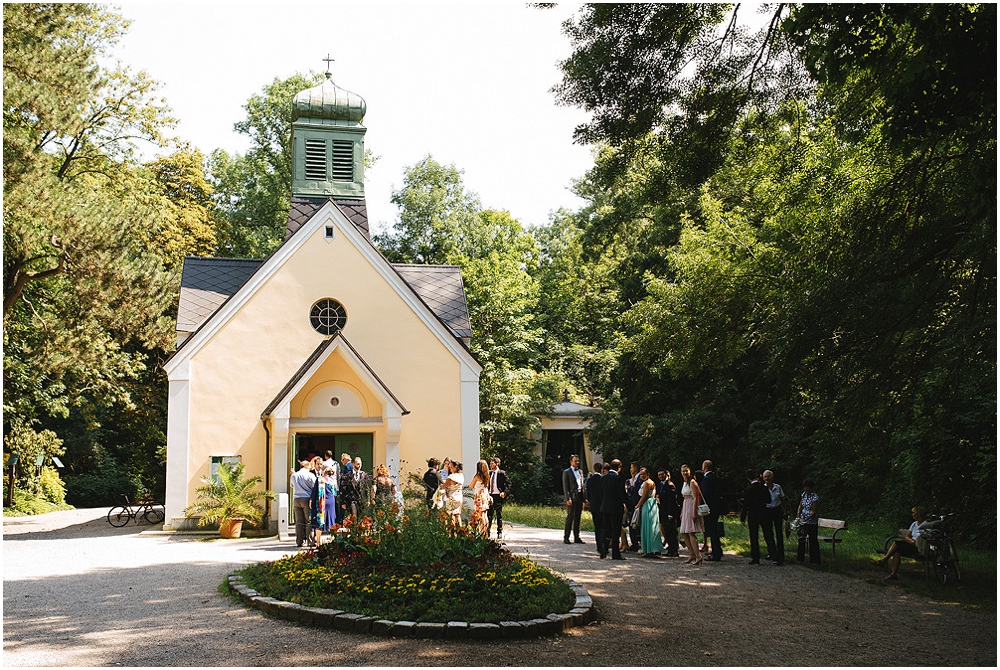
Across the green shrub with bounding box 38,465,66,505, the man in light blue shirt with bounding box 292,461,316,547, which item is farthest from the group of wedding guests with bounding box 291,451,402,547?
the green shrub with bounding box 38,465,66,505

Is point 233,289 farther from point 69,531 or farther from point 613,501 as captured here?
point 613,501

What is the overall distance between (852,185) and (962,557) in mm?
7838

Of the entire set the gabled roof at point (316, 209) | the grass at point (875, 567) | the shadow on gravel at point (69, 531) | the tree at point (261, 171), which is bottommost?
the grass at point (875, 567)

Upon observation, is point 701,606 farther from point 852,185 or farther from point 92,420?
point 92,420

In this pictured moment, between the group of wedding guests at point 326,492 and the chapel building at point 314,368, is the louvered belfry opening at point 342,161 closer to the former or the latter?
the chapel building at point 314,368

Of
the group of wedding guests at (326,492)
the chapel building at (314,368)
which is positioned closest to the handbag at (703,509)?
the group of wedding guests at (326,492)

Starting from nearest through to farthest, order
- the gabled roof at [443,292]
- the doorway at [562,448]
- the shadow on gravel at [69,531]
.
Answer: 1. the shadow on gravel at [69,531]
2. the gabled roof at [443,292]
3. the doorway at [562,448]

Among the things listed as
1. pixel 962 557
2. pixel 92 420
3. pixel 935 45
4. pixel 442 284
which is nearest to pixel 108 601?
pixel 935 45

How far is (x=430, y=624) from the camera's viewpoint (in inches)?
328

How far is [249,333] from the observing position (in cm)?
2172

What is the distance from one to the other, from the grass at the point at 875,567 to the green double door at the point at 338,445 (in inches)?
175

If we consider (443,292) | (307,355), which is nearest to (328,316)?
(307,355)

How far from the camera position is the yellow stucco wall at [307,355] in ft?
70.0

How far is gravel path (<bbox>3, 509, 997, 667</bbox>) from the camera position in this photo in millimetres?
7730
